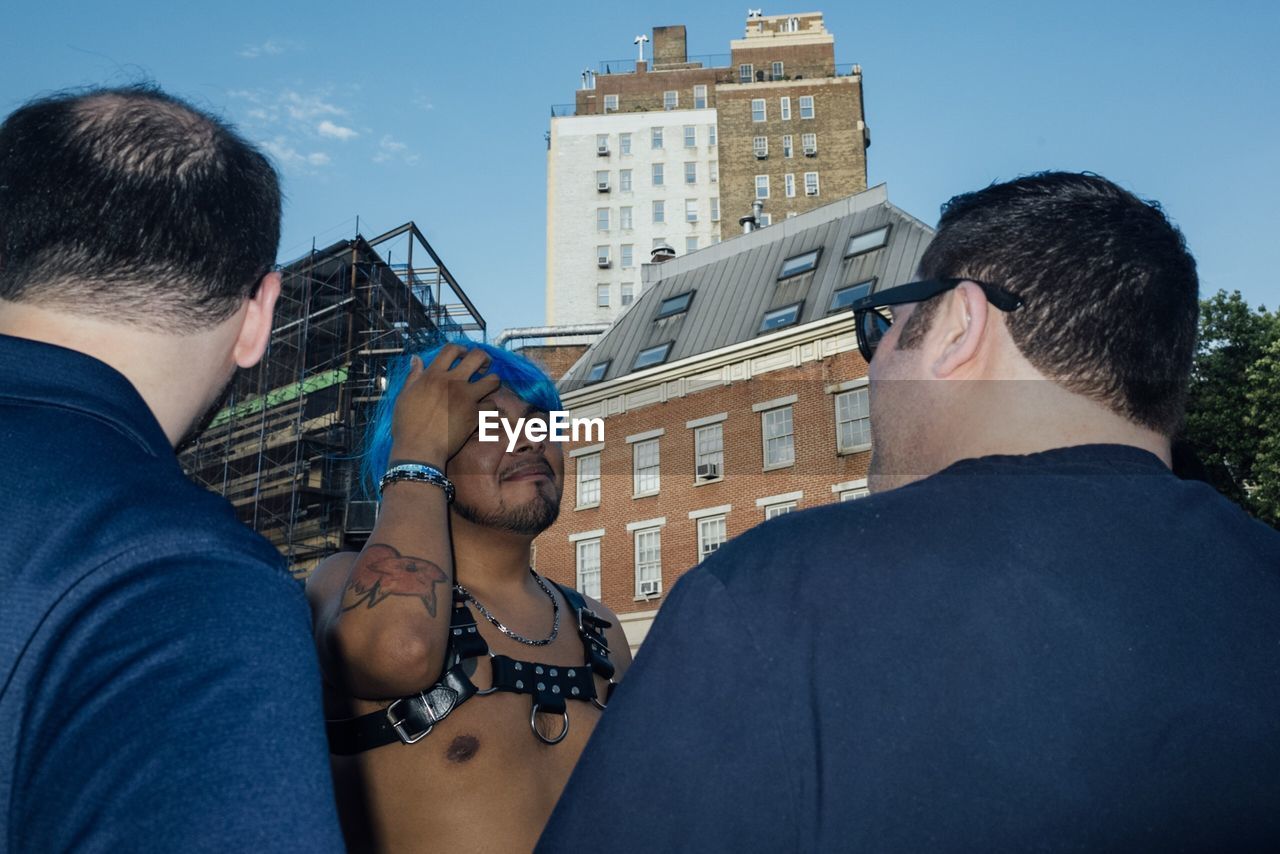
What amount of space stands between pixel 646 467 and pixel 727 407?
109 inches

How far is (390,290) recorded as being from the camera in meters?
35.5

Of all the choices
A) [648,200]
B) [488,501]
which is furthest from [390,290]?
[488,501]

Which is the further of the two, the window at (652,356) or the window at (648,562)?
Result: the window at (652,356)

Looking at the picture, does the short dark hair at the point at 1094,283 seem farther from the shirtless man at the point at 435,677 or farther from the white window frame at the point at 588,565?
the white window frame at the point at 588,565

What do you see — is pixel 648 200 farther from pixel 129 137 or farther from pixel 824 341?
pixel 129 137

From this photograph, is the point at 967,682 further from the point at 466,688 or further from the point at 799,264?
the point at 799,264

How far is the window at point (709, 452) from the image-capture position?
24.3 meters

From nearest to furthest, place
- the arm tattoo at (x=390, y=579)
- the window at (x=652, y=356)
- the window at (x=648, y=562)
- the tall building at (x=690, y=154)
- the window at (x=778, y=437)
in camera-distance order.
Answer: the arm tattoo at (x=390, y=579)
the window at (x=778, y=437)
the window at (x=648, y=562)
the window at (x=652, y=356)
the tall building at (x=690, y=154)

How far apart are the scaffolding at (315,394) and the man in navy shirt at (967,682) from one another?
99.4 ft

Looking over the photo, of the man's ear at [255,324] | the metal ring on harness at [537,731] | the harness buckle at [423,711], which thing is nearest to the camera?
the man's ear at [255,324]

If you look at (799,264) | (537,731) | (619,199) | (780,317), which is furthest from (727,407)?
(619,199)

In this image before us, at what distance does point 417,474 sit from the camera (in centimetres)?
Result: 249

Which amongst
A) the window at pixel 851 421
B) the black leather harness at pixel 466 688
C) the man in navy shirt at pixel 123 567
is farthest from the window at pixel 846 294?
the man in navy shirt at pixel 123 567

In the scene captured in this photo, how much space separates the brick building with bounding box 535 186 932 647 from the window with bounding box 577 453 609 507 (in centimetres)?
4
